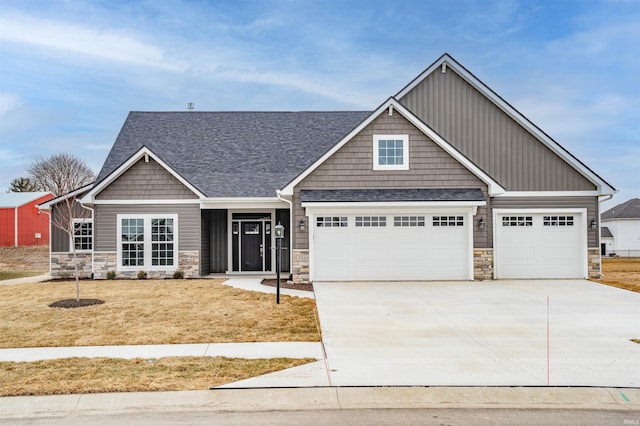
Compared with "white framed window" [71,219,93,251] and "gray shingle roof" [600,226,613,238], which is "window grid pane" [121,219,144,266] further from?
"gray shingle roof" [600,226,613,238]

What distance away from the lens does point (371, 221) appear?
17562 millimetres

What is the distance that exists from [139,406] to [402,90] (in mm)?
15969

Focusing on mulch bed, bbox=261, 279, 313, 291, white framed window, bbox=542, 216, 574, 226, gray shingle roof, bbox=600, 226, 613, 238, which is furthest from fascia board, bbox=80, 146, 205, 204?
gray shingle roof, bbox=600, 226, 613, 238

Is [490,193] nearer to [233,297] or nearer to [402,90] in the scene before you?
[402,90]

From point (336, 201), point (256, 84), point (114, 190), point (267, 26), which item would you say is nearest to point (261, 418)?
point (336, 201)


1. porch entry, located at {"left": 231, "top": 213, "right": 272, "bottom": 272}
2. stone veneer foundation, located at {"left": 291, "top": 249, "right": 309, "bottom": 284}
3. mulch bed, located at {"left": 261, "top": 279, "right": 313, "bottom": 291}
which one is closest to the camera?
mulch bed, located at {"left": 261, "top": 279, "right": 313, "bottom": 291}

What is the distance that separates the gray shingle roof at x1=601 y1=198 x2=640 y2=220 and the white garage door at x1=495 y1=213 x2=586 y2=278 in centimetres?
3977

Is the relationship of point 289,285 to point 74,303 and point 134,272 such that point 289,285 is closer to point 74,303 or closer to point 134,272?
point 134,272

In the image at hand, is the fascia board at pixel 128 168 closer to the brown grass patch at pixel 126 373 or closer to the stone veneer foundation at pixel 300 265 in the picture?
the stone veneer foundation at pixel 300 265

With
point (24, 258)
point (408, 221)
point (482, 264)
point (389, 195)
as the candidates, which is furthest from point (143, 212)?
point (24, 258)

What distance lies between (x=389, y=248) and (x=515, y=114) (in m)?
6.81

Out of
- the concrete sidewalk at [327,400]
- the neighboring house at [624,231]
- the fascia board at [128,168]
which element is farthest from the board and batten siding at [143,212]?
the neighboring house at [624,231]

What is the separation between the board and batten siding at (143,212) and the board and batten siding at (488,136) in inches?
356

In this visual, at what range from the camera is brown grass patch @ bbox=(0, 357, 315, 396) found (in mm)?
6500
